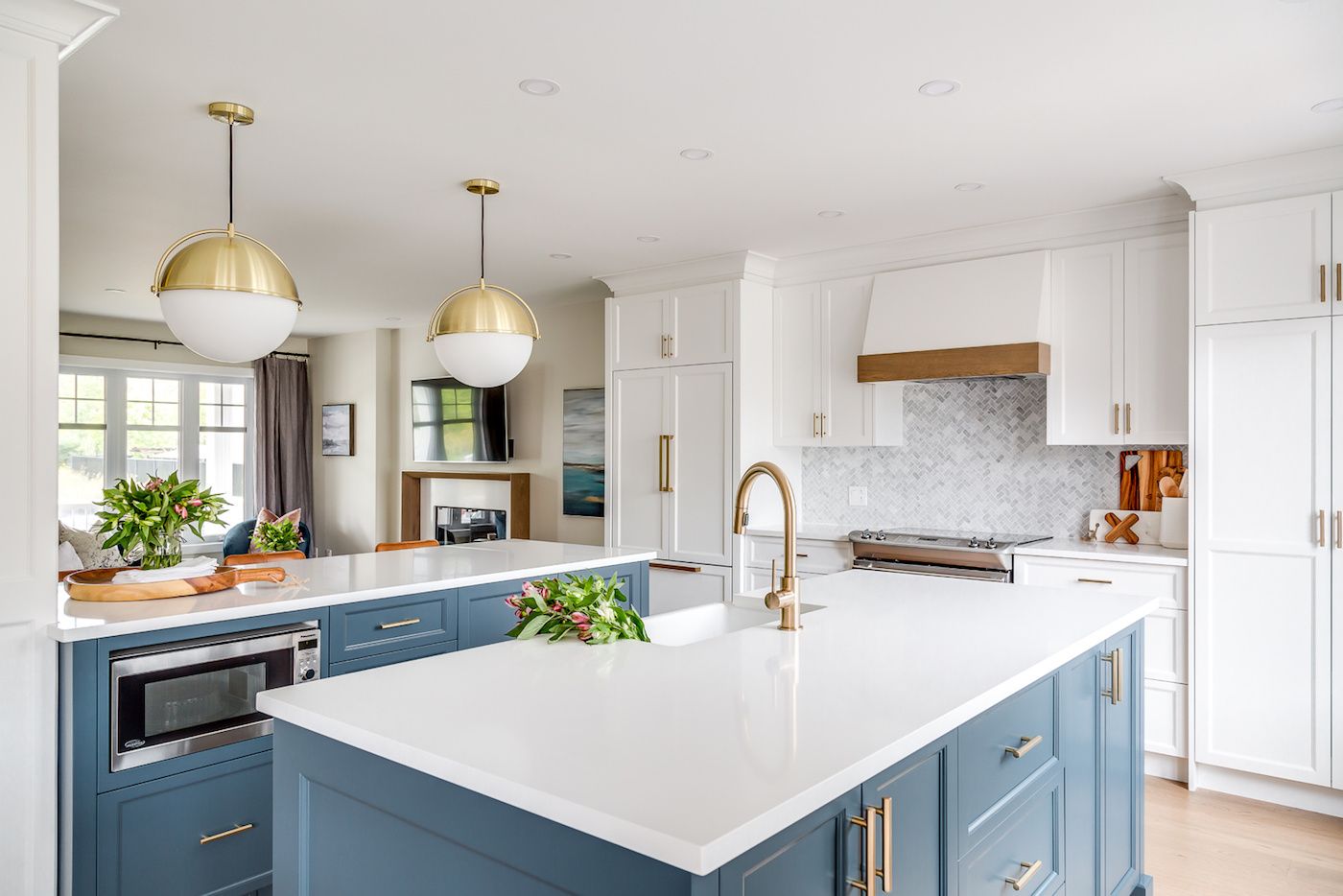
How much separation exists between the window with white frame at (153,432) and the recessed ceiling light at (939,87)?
605cm

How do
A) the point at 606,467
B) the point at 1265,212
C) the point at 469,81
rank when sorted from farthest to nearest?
the point at 606,467 < the point at 1265,212 < the point at 469,81

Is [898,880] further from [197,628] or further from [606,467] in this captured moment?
[606,467]

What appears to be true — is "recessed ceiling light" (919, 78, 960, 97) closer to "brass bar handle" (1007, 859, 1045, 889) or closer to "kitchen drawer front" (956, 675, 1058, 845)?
"kitchen drawer front" (956, 675, 1058, 845)

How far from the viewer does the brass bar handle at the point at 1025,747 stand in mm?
1699

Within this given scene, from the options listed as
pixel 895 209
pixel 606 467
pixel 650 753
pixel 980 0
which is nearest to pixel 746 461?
pixel 606 467

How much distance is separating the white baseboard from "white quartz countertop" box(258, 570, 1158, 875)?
1.97 metres

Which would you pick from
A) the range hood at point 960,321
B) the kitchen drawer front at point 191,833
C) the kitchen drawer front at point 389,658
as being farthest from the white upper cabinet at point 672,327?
the kitchen drawer front at point 191,833

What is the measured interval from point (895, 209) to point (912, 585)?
6.28 feet

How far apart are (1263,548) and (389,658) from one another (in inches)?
125

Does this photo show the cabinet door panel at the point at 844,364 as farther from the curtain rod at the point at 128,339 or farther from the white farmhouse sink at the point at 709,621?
the curtain rod at the point at 128,339

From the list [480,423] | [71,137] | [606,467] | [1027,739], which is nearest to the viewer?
[1027,739]

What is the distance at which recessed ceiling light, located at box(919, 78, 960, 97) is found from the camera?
2.58 m

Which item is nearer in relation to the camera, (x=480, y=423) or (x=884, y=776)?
(x=884, y=776)

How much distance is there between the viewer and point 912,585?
2.71m
